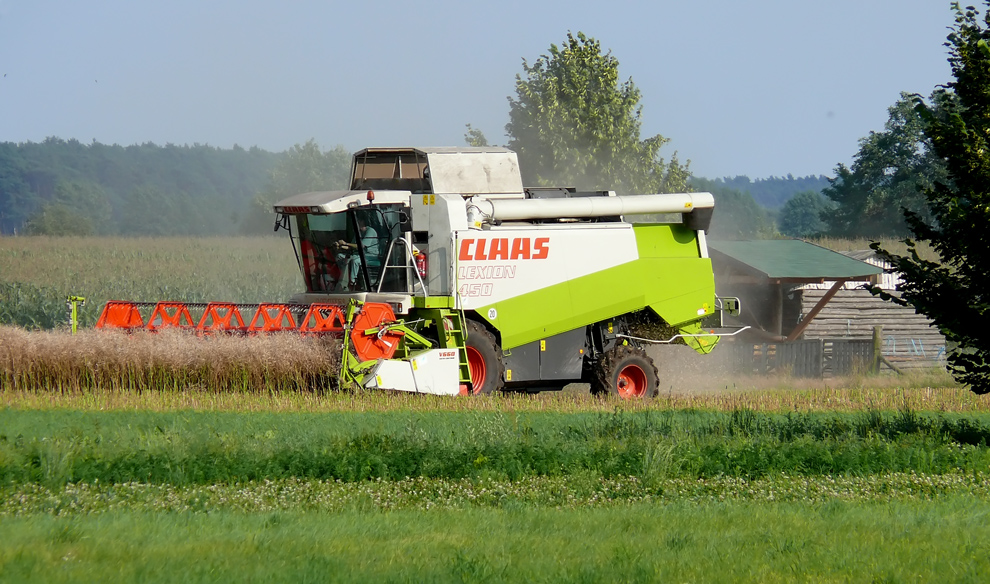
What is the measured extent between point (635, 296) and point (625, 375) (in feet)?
4.89

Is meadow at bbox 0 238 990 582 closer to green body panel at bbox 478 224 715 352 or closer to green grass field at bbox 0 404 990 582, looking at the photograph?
green grass field at bbox 0 404 990 582

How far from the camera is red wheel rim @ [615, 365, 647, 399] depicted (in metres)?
19.2

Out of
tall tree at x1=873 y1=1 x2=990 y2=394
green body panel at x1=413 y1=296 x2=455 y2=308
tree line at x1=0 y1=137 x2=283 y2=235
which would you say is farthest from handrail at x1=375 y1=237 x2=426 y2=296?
tree line at x1=0 y1=137 x2=283 y2=235

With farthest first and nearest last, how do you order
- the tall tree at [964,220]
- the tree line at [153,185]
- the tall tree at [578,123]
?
1. the tree line at [153,185]
2. the tall tree at [578,123]
3. the tall tree at [964,220]

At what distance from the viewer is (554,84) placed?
Result: 119 feet

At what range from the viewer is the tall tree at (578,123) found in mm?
36250

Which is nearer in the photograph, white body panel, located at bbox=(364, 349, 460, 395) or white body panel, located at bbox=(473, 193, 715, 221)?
white body panel, located at bbox=(364, 349, 460, 395)

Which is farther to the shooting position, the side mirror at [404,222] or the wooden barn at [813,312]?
the wooden barn at [813,312]

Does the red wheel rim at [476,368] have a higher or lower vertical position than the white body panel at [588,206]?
lower

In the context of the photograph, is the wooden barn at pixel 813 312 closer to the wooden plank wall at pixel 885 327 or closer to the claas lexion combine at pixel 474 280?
the wooden plank wall at pixel 885 327

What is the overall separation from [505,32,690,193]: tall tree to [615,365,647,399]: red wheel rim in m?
17.6

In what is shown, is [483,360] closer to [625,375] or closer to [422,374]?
[422,374]

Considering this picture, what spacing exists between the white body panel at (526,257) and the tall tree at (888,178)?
45.5m

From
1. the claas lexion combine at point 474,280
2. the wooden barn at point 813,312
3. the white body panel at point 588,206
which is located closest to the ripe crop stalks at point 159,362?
the claas lexion combine at point 474,280
